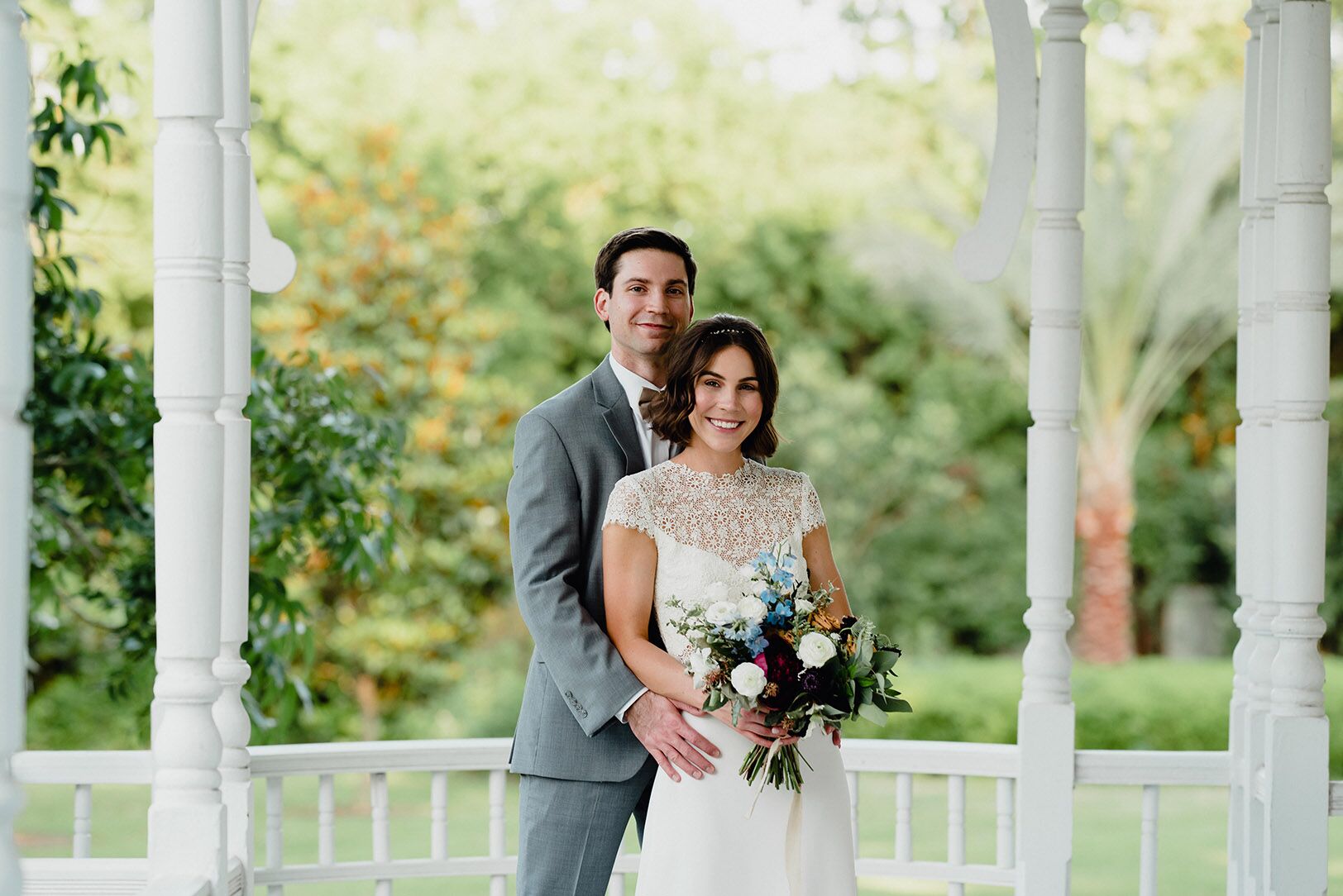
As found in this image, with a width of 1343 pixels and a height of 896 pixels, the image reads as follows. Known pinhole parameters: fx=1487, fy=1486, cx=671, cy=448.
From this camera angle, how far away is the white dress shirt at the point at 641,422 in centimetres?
305

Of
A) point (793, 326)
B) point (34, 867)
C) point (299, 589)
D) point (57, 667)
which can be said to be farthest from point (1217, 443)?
point (34, 867)

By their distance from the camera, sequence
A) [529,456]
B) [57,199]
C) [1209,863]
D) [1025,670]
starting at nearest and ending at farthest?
1. [529,456]
2. [1025,670]
3. [57,199]
4. [1209,863]

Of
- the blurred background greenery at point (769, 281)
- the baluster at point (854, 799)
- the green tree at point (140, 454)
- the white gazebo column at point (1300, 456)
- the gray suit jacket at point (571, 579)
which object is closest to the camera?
the gray suit jacket at point (571, 579)

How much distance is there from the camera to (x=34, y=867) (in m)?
2.86

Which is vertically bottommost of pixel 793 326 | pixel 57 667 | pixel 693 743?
pixel 57 667

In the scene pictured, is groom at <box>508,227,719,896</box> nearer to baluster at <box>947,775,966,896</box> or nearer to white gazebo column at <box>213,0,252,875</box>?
white gazebo column at <box>213,0,252,875</box>

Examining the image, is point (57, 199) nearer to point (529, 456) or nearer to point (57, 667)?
point (529, 456)

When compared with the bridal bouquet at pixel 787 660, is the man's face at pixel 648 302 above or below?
above

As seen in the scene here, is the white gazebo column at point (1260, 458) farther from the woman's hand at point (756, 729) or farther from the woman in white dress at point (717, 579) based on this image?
the woman's hand at point (756, 729)

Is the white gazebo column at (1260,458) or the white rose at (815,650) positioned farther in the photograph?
the white gazebo column at (1260,458)

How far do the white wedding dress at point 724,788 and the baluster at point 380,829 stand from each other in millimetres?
1075

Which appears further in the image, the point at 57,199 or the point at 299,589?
the point at 299,589

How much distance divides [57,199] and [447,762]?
2237 mm

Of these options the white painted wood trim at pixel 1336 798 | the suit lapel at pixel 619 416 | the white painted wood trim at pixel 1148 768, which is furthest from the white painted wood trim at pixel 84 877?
the white painted wood trim at pixel 1336 798
